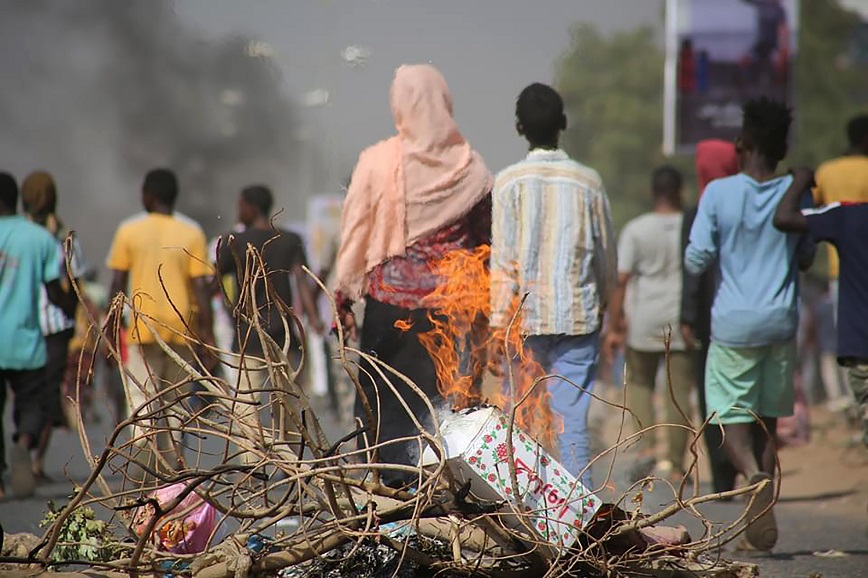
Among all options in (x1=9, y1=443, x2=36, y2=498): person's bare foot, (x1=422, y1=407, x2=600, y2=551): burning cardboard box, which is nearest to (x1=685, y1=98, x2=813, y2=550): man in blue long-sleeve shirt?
(x1=422, y1=407, x2=600, y2=551): burning cardboard box

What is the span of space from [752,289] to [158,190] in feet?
13.1

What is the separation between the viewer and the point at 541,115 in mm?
7266

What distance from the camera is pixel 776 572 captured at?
6.73m

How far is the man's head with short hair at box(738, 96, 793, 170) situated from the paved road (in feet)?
6.54

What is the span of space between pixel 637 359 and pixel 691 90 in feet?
16.5

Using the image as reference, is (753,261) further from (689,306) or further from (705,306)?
(705,306)

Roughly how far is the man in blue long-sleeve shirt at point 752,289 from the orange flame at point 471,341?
1210mm

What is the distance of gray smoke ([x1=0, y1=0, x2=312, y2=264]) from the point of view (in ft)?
152

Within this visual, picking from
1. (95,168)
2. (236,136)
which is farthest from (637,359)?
(236,136)

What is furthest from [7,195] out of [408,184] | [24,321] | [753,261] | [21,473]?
[753,261]

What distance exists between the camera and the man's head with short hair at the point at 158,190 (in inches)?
376

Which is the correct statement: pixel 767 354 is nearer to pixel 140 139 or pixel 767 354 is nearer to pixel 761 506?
pixel 761 506

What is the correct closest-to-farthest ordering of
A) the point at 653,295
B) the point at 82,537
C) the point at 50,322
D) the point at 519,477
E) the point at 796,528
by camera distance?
the point at 519,477
the point at 82,537
the point at 796,528
the point at 50,322
the point at 653,295

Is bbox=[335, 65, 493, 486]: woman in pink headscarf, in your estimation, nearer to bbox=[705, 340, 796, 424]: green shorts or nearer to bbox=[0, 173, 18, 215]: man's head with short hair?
bbox=[705, 340, 796, 424]: green shorts
